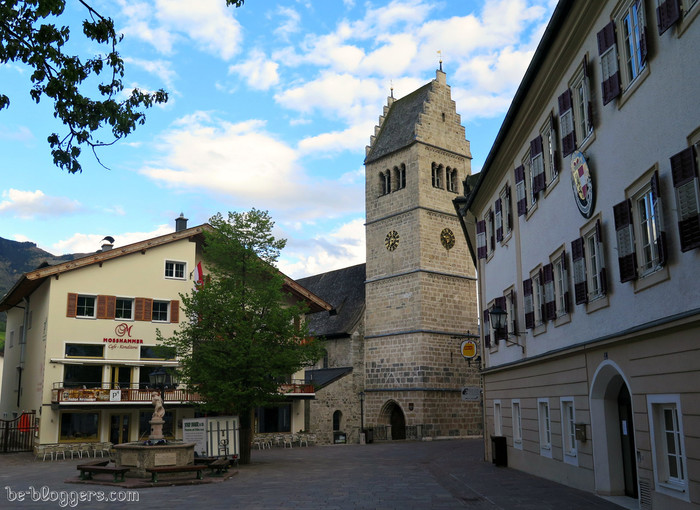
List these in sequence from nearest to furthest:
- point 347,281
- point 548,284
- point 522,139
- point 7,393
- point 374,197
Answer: point 548,284
point 522,139
point 7,393
point 374,197
point 347,281

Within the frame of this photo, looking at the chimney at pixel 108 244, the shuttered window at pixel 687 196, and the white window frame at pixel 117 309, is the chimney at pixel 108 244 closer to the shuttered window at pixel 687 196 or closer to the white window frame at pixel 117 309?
the white window frame at pixel 117 309

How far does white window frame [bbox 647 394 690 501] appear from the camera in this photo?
32.4 ft

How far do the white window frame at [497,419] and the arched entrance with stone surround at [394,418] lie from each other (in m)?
23.3

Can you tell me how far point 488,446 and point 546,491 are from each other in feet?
31.9

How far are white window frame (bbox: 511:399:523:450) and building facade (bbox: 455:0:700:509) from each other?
0.05 meters

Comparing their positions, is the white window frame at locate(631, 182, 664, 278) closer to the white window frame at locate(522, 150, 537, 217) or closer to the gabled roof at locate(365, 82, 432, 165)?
the white window frame at locate(522, 150, 537, 217)

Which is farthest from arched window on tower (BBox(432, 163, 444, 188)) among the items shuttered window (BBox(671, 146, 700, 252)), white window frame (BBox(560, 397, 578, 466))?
shuttered window (BBox(671, 146, 700, 252))

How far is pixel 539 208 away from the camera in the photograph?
17641 mm

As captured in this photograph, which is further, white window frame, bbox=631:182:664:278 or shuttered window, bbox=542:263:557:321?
shuttered window, bbox=542:263:557:321

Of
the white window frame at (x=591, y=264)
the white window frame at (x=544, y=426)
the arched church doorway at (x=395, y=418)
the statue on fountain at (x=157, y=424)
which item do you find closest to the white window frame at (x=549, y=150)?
the white window frame at (x=591, y=264)

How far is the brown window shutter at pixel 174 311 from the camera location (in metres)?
Result: 35.1

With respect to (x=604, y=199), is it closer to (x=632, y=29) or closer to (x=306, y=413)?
(x=632, y=29)

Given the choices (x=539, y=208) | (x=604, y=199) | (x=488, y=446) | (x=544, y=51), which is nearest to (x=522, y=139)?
(x=539, y=208)

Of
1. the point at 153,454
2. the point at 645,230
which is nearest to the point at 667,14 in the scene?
the point at 645,230
